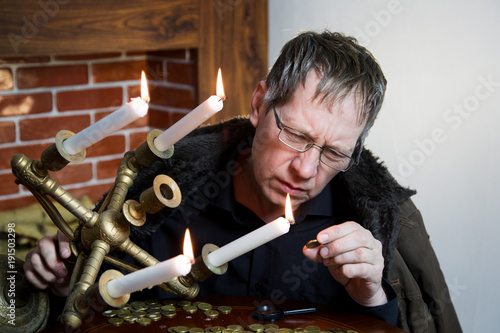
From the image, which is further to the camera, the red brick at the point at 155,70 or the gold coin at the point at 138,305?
the red brick at the point at 155,70

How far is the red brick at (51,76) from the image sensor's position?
2.12 m

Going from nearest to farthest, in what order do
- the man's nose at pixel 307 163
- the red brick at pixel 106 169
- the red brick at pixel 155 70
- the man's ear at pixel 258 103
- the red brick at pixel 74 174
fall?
1. the man's nose at pixel 307 163
2. the man's ear at pixel 258 103
3. the red brick at pixel 74 174
4. the red brick at pixel 106 169
5. the red brick at pixel 155 70

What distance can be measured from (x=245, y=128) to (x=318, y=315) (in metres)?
0.59

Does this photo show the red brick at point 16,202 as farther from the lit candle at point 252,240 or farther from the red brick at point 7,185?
the lit candle at point 252,240

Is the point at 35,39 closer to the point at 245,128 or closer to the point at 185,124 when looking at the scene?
A: the point at 245,128

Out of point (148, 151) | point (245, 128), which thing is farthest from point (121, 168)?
point (245, 128)

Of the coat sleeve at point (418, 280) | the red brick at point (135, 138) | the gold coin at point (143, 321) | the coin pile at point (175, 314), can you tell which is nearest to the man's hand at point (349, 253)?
the coin pile at point (175, 314)

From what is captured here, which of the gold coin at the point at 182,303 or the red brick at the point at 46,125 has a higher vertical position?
the red brick at the point at 46,125

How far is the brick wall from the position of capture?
2100 mm

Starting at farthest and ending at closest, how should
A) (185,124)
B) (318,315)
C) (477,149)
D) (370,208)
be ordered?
1. (477,149)
2. (370,208)
3. (318,315)
4. (185,124)

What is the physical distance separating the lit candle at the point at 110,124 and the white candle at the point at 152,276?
0.19 m

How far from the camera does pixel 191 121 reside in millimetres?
793

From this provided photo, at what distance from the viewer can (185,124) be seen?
0.80 metres

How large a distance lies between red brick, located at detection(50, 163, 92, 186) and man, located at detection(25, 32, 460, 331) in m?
0.85
